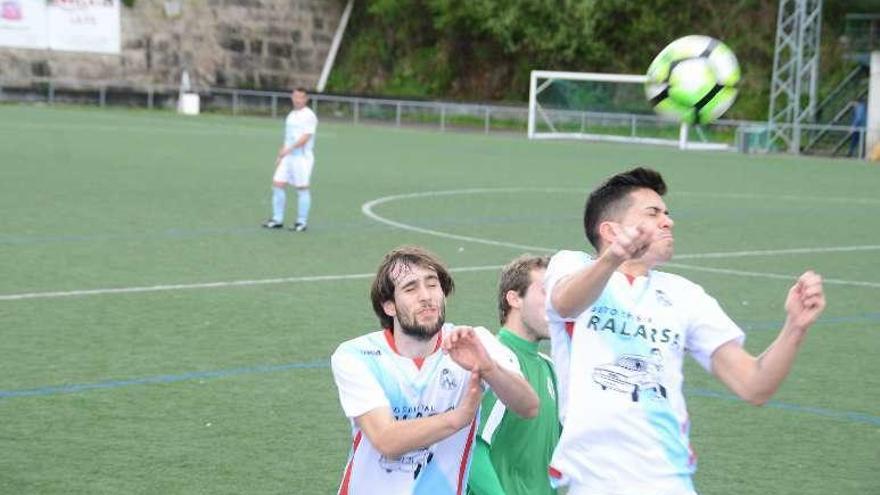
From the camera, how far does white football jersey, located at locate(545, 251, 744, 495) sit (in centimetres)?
498

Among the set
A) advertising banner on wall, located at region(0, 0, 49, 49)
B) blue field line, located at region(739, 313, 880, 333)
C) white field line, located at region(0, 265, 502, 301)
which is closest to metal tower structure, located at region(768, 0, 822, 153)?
advertising banner on wall, located at region(0, 0, 49, 49)

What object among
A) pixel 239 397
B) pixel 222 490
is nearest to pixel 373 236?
pixel 239 397

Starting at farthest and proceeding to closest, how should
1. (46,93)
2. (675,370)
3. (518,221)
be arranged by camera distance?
(46,93) → (518,221) → (675,370)

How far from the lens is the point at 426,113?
52.5m

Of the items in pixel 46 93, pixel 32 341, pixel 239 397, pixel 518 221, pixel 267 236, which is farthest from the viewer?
pixel 46 93

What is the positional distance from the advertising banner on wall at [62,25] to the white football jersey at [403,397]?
1909 inches

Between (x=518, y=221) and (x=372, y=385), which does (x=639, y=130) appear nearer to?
(x=518, y=221)

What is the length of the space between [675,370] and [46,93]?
50.4 metres

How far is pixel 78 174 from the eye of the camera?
2650 cm

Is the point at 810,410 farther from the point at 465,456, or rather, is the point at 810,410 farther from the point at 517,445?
the point at 465,456

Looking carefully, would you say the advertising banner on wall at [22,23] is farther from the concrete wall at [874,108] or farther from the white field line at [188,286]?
the white field line at [188,286]

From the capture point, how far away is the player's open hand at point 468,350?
189 inches

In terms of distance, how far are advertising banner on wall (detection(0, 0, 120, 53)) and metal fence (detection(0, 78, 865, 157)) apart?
1.31 metres

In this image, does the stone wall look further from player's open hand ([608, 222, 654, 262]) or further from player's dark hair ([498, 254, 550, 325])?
player's open hand ([608, 222, 654, 262])
